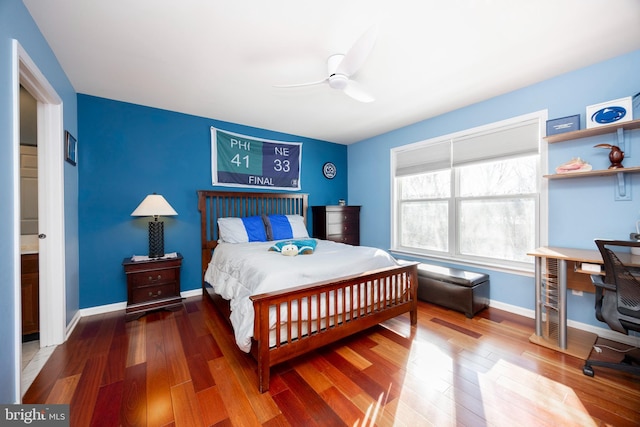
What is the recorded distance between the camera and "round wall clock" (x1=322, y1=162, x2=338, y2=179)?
4750 millimetres

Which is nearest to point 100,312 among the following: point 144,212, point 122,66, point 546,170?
point 144,212

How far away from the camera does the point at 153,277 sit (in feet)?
9.18

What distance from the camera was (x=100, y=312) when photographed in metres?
2.85

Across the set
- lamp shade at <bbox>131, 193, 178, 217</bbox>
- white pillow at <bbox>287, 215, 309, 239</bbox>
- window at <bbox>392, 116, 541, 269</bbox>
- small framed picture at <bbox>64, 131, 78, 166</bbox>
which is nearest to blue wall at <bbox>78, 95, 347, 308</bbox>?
small framed picture at <bbox>64, 131, 78, 166</bbox>

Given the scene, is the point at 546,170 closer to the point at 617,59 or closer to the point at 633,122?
the point at 633,122

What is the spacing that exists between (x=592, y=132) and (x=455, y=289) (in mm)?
1902

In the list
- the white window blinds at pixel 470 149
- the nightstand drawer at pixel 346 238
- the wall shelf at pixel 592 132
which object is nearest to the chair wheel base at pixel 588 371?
the wall shelf at pixel 592 132

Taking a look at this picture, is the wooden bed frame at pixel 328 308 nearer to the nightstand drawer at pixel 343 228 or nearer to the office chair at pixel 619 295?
the office chair at pixel 619 295

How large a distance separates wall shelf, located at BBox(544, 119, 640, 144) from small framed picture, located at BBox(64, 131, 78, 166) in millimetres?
4495

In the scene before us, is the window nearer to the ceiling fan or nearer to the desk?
the desk

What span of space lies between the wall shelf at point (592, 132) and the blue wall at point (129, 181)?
3840 mm

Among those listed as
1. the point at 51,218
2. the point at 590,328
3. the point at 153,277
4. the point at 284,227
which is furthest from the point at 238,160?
the point at 590,328

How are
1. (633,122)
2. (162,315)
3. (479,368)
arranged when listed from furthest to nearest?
(162,315) < (633,122) < (479,368)

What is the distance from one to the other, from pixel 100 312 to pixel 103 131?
2.08 m
